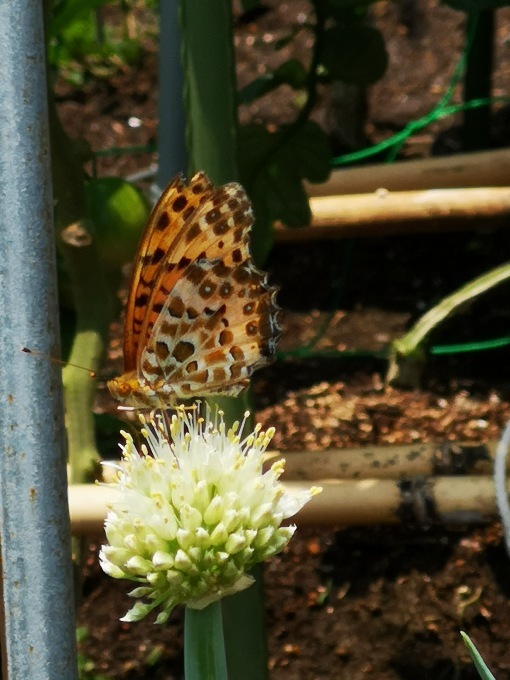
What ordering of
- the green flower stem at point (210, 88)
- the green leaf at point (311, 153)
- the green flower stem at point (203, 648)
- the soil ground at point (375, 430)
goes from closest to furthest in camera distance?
the green flower stem at point (203, 648) < the green flower stem at point (210, 88) < the green leaf at point (311, 153) < the soil ground at point (375, 430)

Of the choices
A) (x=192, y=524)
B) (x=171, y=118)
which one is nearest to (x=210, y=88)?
(x=171, y=118)

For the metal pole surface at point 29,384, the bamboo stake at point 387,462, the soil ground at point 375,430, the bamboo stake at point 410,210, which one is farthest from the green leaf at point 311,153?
the metal pole surface at point 29,384

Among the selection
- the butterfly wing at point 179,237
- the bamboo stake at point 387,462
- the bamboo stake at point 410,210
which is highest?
the bamboo stake at point 410,210

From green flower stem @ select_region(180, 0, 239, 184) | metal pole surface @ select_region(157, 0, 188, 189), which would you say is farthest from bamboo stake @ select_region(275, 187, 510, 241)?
green flower stem @ select_region(180, 0, 239, 184)

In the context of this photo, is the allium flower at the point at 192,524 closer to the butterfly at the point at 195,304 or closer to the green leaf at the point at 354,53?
the butterfly at the point at 195,304

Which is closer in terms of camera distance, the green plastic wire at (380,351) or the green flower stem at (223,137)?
the green flower stem at (223,137)

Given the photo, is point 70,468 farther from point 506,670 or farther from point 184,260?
point 506,670

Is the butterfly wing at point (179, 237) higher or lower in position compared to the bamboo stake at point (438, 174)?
lower

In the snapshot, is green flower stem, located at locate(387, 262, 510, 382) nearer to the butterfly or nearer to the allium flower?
the butterfly
